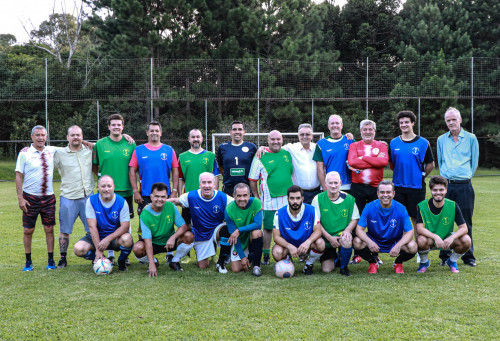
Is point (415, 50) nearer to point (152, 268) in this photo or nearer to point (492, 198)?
point (492, 198)

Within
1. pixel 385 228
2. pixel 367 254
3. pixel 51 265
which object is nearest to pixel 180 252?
pixel 51 265

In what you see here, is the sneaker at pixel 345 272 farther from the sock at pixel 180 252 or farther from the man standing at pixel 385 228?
the sock at pixel 180 252

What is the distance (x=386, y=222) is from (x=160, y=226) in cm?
229

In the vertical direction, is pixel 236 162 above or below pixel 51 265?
above

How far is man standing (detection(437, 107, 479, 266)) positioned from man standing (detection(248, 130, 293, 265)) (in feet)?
5.60

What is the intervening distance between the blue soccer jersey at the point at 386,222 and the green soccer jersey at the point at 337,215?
150 mm

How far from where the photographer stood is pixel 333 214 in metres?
4.70

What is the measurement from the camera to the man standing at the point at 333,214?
183 inches

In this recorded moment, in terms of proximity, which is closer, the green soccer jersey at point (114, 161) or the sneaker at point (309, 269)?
the sneaker at point (309, 269)

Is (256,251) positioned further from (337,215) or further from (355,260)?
(355,260)

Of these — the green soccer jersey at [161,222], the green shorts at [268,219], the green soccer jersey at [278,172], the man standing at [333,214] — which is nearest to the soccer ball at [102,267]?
the green soccer jersey at [161,222]

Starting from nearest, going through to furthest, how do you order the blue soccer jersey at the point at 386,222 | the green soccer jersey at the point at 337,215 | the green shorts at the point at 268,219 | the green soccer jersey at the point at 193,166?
the blue soccer jersey at the point at 386,222 < the green soccer jersey at the point at 337,215 < the green shorts at the point at 268,219 < the green soccer jersey at the point at 193,166

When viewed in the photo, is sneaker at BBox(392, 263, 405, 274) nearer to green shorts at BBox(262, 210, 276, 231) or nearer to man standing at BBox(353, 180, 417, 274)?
man standing at BBox(353, 180, 417, 274)

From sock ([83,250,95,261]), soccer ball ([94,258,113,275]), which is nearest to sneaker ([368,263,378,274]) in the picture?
soccer ball ([94,258,113,275])
